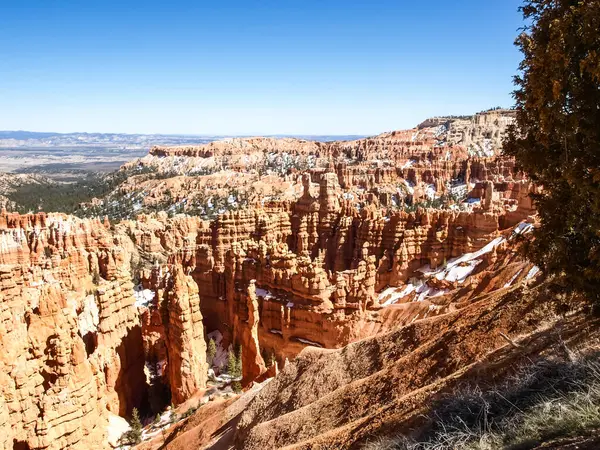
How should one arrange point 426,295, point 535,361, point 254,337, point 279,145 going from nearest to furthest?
point 535,361 < point 254,337 < point 426,295 < point 279,145

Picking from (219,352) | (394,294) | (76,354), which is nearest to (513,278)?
(394,294)

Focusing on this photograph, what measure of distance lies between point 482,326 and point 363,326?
16.6 m

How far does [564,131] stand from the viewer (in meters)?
6.65

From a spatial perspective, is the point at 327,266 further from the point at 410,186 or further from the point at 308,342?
the point at 410,186

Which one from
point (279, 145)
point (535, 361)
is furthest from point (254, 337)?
point (279, 145)

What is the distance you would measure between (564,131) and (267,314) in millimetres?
26335

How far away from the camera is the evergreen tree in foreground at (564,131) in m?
6.21

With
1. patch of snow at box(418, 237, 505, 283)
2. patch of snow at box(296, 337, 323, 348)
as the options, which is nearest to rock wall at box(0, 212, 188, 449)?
patch of snow at box(296, 337, 323, 348)

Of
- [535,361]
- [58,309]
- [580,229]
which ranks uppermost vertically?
[580,229]

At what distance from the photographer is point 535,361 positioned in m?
8.36

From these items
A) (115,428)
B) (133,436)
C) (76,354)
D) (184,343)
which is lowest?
(115,428)

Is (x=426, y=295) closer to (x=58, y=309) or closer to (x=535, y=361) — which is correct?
(x=58, y=309)

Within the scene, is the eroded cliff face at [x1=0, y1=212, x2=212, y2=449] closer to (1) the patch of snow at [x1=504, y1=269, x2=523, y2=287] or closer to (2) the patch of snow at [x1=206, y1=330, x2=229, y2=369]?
(2) the patch of snow at [x1=206, y1=330, x2=229, y2=369]

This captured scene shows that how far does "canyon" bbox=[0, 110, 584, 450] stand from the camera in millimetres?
12445
